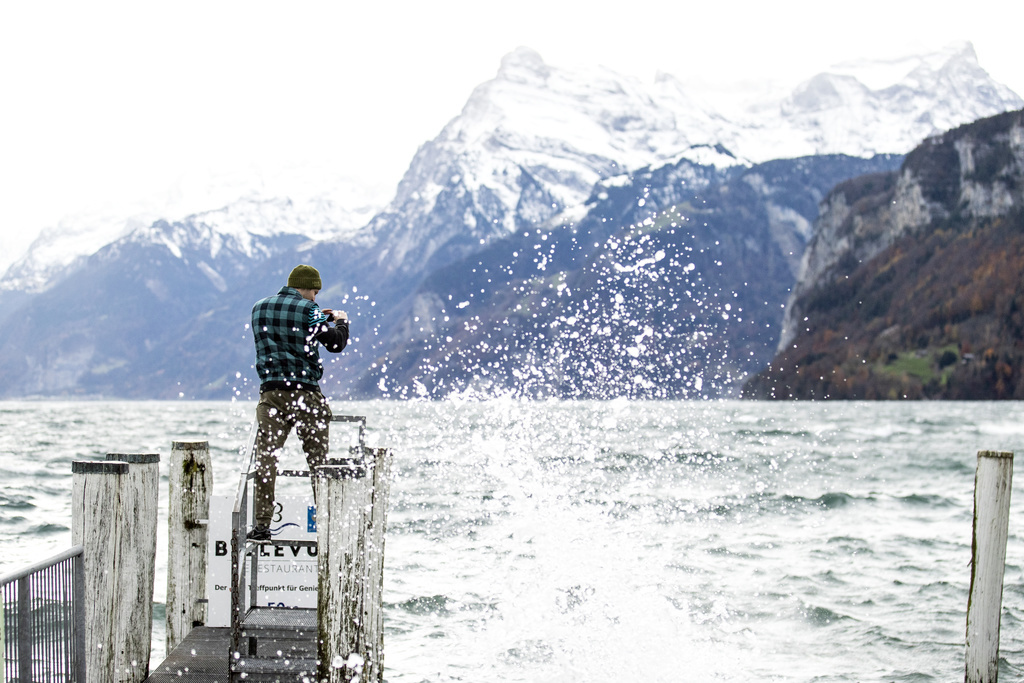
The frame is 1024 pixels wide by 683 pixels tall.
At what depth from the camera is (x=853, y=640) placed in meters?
15.6

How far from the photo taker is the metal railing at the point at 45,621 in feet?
21.9

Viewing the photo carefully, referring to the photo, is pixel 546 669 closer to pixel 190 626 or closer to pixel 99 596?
pixel 190 626

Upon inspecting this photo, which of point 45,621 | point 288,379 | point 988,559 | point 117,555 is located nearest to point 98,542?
point 117,555

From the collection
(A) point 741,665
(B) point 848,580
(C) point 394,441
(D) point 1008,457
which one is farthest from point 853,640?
(C) point 394,441

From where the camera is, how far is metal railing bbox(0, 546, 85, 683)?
666 centimetres

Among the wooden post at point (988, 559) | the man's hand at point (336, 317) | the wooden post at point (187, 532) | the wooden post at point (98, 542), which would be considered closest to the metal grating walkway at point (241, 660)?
the wooden post at point (187, 532)

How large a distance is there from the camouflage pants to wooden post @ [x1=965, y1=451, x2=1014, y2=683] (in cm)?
649

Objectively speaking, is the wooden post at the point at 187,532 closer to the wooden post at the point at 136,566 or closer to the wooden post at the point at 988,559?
the wooden post at the point at 136,566

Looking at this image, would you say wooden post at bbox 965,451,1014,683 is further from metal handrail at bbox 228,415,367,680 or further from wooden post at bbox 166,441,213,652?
wooden post at bbox 166,441,213,652

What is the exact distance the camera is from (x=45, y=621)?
716 centimetres

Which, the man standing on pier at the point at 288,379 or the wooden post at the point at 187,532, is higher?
the man standing on pier at the point at 288,379

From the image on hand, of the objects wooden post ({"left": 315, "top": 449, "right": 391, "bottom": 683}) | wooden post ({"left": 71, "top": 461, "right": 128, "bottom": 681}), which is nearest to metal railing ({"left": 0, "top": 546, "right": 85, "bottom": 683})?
wooden post ({"left": 71, "top": 461, "right": 128, "bottom": 681})

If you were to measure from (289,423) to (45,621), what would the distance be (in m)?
2.60

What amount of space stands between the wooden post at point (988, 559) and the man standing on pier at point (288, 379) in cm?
655
